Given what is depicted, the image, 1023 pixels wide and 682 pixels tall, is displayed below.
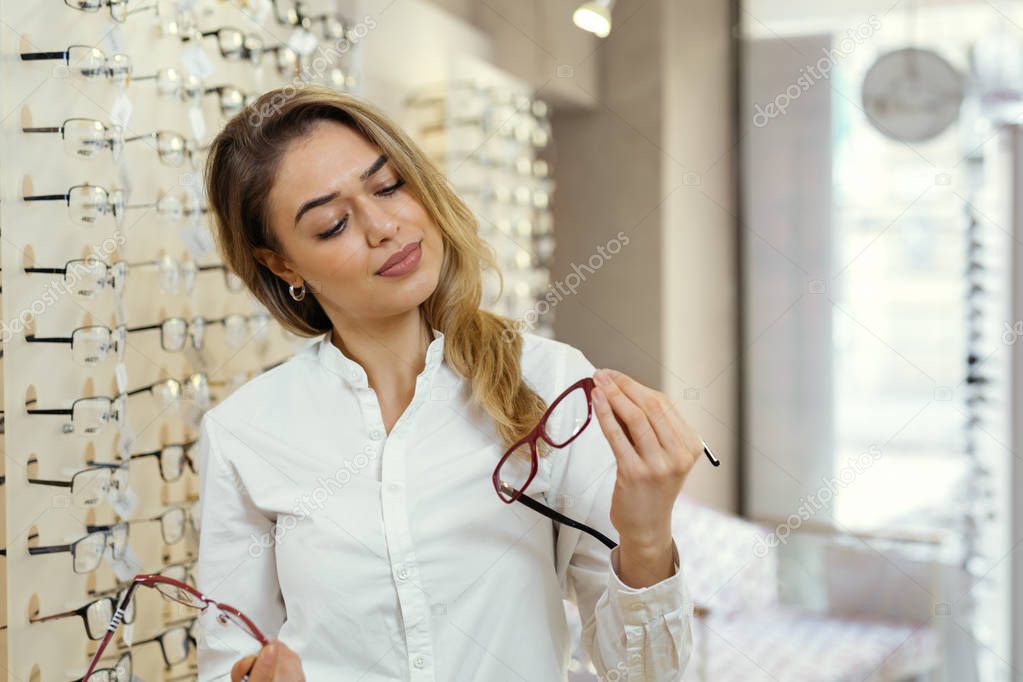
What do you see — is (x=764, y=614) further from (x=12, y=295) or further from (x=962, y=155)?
(x=12, y=295)

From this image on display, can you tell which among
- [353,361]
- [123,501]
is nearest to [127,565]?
[123,501]

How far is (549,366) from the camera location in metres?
1.15

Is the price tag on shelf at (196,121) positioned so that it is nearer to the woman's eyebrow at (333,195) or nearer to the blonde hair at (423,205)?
the blonde hair at (423,205)

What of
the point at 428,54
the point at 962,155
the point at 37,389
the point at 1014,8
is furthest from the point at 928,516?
the point at 37,389

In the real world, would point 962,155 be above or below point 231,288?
above

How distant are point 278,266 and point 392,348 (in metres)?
0.17

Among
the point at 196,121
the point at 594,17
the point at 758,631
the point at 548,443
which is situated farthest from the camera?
the point at 758,631

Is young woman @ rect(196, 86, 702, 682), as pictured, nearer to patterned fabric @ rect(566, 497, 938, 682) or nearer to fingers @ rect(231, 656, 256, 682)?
fingers @ rect(231, 656, 256, 682)

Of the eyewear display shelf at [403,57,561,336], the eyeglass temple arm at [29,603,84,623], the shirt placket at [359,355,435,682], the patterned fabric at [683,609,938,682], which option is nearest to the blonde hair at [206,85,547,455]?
the shirt placket at [359,355,435,682]

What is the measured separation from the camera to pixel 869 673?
2900mm

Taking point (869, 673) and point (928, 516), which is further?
point (928, 516)

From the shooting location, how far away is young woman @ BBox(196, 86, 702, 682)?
1.07 m

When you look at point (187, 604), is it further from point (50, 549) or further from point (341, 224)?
point (341, 224)

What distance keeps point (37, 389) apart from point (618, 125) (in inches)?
106
